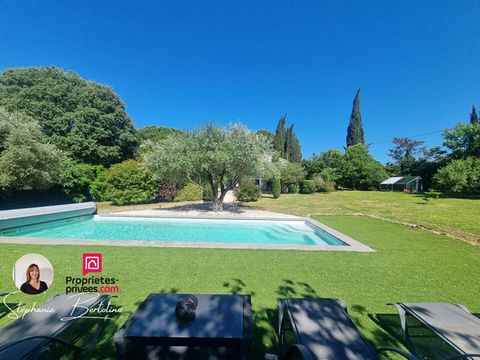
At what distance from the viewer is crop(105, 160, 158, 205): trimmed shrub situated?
16.2 m

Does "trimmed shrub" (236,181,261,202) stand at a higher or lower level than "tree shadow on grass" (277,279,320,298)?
higher

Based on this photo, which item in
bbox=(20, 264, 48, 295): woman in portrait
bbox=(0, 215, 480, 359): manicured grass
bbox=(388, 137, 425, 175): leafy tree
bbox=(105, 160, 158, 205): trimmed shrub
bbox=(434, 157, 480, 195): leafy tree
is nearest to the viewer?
bbox=(0, 215, 480, 359): manicured grass

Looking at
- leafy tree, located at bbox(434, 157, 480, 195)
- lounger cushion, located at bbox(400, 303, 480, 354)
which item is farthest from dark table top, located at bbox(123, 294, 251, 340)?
leafy tree, located at bbox(434, 157, 480, 195)

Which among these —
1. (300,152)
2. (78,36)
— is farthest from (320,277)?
(300,152)

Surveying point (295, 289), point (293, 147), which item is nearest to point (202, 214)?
point (295, 289)

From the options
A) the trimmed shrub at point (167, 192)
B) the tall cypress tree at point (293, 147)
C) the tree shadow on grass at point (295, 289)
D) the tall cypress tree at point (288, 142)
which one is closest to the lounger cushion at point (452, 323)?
the tree shadow on grass at point (295, 289)

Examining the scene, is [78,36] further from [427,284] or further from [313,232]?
[427,284]

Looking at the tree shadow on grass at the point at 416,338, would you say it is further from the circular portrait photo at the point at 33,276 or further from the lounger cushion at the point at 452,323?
the circular portrait photo at the point at 33,276

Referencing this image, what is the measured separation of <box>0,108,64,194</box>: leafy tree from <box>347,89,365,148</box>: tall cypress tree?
45.1 metres

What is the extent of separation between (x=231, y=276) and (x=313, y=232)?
6703 mm

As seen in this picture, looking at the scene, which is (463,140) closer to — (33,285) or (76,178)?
(33,285)

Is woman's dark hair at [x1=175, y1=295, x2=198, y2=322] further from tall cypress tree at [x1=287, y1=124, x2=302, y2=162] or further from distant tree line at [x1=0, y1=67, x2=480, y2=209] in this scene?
tall cypress tree at [x1=287, y1=124, x2=302, y2=162]

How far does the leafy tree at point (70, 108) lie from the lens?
1920 cm

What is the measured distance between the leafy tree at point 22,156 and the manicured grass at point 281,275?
931cm
